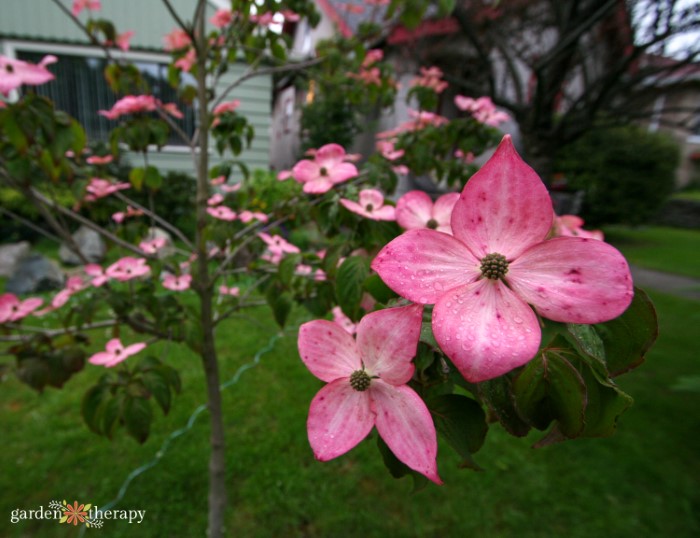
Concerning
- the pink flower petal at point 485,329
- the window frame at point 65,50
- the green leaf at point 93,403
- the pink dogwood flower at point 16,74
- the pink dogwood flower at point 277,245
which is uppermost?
the window frame at point 65,50

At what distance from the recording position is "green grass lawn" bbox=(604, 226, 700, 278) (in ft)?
19.6

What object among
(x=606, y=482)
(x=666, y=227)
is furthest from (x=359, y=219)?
(x=666, y=227)

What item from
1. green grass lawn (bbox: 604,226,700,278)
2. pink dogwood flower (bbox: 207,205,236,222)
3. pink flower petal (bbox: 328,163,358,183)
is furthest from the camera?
green grass lawn (bbox: 604,226,700,278)

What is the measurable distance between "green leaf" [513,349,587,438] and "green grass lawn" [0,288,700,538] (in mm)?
1300

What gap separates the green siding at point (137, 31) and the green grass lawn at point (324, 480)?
12.4 ft

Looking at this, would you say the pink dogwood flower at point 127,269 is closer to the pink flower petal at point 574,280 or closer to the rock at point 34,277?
the pink flower petal at point 574,280

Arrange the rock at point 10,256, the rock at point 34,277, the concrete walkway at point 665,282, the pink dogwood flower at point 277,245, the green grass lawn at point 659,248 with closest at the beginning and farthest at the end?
the pink dogwood flower at point 277,245 < the rock at point 34,277 < the concrete walkway at point 665,282 < the rock at point 10,256 < the green grass lawn at point 659,248

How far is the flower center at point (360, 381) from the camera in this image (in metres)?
0.42

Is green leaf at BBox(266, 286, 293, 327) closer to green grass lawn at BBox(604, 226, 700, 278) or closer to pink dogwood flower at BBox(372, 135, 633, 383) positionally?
pink dogwood flower at BBox(372, 135, 633, 383)

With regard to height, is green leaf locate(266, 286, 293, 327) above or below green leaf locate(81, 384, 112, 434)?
above

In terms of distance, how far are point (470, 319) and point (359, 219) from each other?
46 centimetres

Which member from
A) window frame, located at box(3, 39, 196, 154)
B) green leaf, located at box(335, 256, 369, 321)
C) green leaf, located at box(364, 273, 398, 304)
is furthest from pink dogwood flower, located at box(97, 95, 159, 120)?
window frame, located at box(3, 39, 196, 154)

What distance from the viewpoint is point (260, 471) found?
1948 mm

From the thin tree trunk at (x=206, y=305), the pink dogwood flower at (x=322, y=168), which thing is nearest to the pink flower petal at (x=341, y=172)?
the pink dogwood flower at (x=322, y=168)
